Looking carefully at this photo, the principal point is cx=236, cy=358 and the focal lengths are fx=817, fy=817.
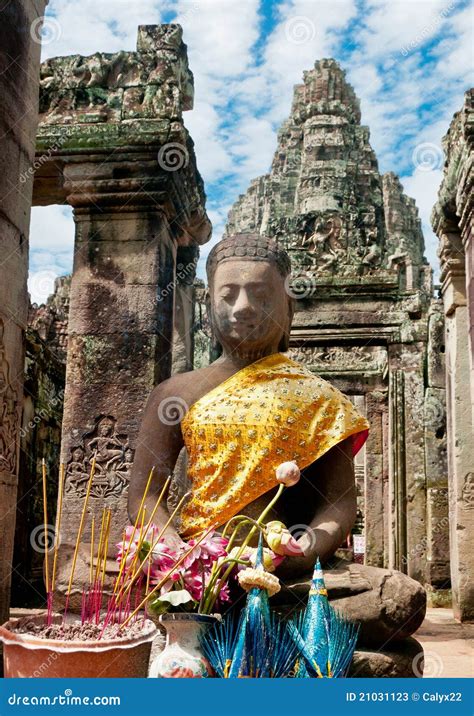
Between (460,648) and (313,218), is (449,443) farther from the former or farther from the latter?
(313,218)

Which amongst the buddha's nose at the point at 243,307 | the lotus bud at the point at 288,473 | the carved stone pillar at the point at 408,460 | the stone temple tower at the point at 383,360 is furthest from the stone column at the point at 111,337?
the carved stone pillar at the point at 408,460

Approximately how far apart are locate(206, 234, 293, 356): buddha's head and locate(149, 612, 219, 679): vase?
4.38 ft

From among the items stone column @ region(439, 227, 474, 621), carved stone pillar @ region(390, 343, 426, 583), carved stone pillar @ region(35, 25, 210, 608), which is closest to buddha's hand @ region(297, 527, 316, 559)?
carved stone pillar @ region(35, 25, 210, 608)

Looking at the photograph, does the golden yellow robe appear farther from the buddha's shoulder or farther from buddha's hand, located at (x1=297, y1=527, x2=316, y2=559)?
buddha's hand, located at (x1=297, y1=527, x2=316, y2=559)

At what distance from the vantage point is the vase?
228 cm

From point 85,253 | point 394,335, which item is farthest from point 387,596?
point 394,335

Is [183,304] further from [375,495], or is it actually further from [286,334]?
[375,495]

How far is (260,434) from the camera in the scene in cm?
319

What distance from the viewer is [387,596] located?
2.77m

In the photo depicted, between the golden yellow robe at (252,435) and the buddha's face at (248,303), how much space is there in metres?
0.18

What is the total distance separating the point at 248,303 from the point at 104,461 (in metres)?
2.46

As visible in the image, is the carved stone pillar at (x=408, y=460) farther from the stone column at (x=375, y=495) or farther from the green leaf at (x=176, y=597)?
the green leaf at (x=176, y=597)

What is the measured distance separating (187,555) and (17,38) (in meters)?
2.36

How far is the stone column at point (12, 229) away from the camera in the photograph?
10.6 ft
